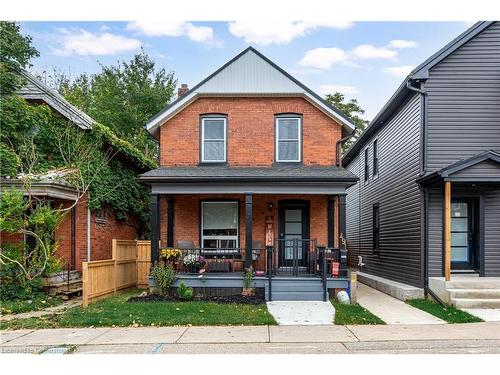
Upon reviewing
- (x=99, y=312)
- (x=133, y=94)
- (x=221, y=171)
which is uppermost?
(x=133, y=94)

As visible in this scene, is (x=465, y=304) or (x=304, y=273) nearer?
(x=465, y=304)

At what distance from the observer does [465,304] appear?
33.5 ft

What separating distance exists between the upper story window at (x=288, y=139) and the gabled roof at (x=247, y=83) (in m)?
0.82

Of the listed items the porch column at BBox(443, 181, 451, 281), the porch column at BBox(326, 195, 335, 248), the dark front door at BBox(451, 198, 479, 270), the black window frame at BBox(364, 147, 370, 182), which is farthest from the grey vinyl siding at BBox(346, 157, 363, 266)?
the porch column at BBox(443, 181, 451, 281)

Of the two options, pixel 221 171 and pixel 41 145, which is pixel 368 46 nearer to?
pixel 221 171

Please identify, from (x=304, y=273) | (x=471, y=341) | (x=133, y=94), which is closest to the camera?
(x=471, y=341)

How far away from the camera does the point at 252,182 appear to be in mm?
12266

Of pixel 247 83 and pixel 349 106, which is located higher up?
pixel 349 106

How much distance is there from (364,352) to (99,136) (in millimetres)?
10459

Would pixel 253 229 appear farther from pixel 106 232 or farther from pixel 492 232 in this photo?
pixel 492 232

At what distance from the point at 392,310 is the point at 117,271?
A: 7803mm

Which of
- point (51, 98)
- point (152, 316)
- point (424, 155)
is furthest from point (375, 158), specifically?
point (51, 98)

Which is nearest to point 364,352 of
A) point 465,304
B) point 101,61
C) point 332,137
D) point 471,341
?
point 471,341

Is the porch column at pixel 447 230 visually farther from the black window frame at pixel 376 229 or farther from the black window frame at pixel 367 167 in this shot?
the black window frame at pixel 367 167
